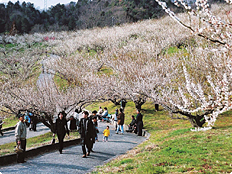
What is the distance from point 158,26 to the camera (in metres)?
53.2

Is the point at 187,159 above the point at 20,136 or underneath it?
underneath

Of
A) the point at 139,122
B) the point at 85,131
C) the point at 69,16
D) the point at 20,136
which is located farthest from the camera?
the point at 69,16

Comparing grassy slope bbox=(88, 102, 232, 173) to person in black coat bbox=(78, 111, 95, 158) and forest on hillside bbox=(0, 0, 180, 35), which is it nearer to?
person in black coat bbox=(78, 111, 95, 158)

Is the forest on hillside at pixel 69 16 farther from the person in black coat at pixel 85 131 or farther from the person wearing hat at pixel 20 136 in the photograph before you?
the person wearing hat at pixel 20 136

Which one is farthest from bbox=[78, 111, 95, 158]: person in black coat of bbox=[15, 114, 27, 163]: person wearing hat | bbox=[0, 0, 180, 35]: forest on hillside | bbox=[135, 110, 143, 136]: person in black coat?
bbox=[0, 0, 180, 35]: forest on hillside

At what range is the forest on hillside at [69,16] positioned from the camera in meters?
76.4

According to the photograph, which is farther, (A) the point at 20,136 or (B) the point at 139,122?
(B) the point at 139,122

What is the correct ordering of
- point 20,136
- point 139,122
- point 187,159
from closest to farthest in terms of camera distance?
1. point 187,159
2. point 20,136
3. point 139,122

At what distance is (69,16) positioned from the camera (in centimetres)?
9512

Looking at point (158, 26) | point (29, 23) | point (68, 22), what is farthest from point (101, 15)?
point (158, 26)

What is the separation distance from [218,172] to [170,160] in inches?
Result: 70.6

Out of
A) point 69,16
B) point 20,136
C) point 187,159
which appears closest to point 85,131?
point 20,136

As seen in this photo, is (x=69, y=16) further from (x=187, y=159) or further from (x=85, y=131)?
(x=187, y=159)

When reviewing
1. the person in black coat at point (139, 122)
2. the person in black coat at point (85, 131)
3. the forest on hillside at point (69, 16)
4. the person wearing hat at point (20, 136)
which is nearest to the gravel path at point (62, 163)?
the person wearing hat at point (20, 136)
